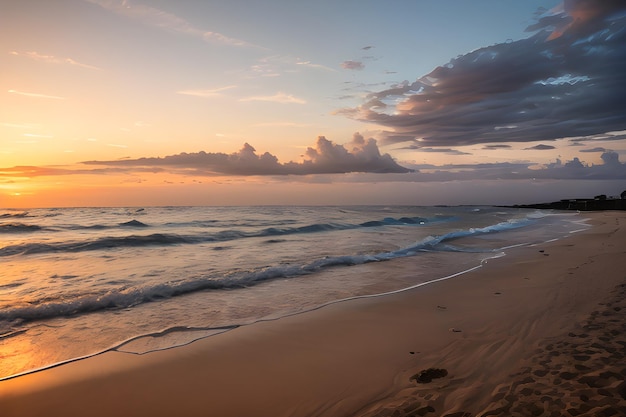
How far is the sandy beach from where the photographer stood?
11.9 ft

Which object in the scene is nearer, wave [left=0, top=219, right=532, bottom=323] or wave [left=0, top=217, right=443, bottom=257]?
wave [left=0, top=219, right=532, bottom=323]

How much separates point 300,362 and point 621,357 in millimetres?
3805

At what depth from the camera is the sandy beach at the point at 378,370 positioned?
3.62m

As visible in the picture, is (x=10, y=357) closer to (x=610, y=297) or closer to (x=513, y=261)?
(x=610, y=297)

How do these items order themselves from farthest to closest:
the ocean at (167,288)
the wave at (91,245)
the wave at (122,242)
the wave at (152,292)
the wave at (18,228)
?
1. the wave at (18,228)
2. the wave at (122,242)
3. the wave at (91,245)
4. the wave at (152,292)
5. the ocean at (167,288)

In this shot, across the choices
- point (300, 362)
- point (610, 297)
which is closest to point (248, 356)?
point (300, 362)

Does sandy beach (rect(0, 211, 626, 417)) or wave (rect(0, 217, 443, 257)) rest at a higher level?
sandy beach (rect(0, 211, 626, 417))

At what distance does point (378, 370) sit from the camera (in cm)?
458

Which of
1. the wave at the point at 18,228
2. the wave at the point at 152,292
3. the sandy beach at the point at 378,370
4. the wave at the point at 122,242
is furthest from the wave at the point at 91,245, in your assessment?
the sandy beach at the point at 378,370

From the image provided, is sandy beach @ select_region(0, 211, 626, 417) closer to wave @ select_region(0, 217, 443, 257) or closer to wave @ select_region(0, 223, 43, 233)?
wave @ select_region(0, 217, 443, 257)

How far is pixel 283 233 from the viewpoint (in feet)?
92.0

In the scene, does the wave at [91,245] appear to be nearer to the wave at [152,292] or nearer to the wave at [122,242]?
the wave at [122,242]

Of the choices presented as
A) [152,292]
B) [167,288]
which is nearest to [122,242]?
[167,288]

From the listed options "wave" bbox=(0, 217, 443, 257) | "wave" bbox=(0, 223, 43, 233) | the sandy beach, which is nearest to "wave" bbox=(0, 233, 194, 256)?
"wave" bbox=(0, 217, 443, 257)
